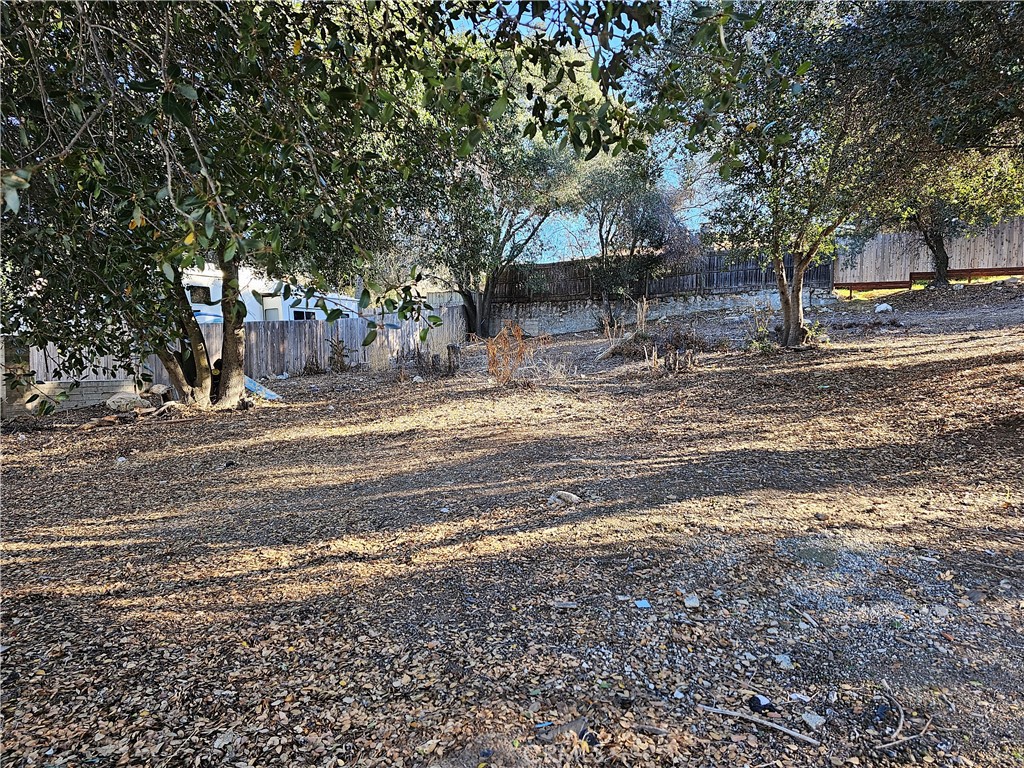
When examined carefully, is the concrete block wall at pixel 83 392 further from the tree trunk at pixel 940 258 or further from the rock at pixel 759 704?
the tree trunk at pixel 940 258

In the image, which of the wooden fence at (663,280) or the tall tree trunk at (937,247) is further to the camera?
the wooden fence at (663,280)

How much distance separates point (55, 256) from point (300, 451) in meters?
3.78

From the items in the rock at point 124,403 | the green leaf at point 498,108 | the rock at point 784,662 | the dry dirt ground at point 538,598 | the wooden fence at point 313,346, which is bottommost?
the rock at point 784,662

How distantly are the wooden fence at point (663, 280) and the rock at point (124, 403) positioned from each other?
1260 cm

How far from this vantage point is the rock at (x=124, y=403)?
863 centimetres

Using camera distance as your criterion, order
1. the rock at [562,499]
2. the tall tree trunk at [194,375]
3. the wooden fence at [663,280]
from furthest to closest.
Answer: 1. the wooden fence at [663,280]
2. the tall tree trunk at [194,375]
3. the rock at [562,499]

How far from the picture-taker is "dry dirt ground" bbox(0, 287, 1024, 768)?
1742mm

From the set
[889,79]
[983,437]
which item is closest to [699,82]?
[889,79]

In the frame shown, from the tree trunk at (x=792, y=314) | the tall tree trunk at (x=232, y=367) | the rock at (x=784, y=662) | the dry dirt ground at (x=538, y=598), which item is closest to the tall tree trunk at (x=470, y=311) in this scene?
the tall tree trunk at (x=232, y=367)

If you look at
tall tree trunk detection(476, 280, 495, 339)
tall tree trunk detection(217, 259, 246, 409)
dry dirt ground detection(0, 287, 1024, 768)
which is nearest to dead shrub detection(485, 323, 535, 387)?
dry dirt ground detection(0, 287, 1024, 768)

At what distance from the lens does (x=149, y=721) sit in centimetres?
181

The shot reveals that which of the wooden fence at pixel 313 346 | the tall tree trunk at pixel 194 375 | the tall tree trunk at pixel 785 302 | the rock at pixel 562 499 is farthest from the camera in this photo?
the wooden fence at pixel 313 346

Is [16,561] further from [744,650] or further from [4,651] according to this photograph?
[744,650]

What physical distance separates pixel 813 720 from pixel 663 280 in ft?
56.3
